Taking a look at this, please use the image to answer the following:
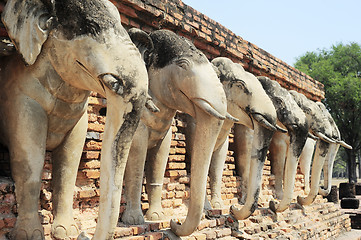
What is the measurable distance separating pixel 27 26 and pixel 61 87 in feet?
1.62

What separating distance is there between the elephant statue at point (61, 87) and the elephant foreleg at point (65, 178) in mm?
17

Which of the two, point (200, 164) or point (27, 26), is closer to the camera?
point (27, 26)

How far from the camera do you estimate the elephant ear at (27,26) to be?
300cm

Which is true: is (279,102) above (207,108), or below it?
above

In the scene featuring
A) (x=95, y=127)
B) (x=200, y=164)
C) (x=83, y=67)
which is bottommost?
(x=200, y=164)

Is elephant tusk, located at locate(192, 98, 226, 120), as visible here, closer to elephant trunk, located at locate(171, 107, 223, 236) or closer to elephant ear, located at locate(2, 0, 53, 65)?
elephant trunk, located at locate(171, 107, 223, 236)

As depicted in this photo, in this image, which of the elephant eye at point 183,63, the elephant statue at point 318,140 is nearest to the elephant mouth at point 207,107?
the elephant eye at point 183,63

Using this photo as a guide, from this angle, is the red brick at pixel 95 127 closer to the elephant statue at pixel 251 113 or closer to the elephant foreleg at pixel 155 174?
the elephant foreleg at pixel 155 174

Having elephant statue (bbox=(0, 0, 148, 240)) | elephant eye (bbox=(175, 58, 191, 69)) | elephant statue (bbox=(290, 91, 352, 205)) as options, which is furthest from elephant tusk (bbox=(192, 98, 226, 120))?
elephant statue (bbox=(290, 91, 352, 205))

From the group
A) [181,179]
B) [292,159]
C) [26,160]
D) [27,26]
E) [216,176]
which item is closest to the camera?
[27,26]

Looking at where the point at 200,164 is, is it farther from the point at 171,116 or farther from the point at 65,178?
the point at 65,178

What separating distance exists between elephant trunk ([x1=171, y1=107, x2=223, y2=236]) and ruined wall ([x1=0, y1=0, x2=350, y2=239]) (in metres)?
0.42

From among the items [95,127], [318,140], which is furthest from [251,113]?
[318,140]

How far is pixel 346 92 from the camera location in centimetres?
2092
